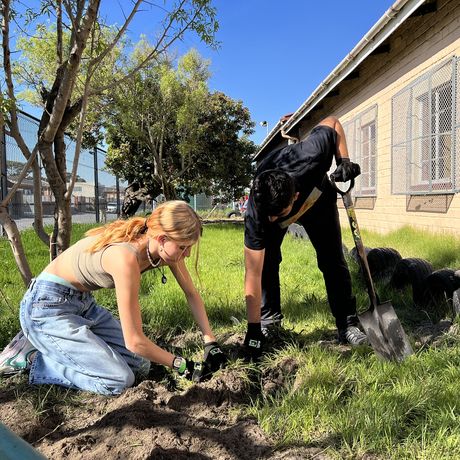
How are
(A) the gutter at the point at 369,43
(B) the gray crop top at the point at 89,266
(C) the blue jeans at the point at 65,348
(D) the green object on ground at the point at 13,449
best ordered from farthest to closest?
1. (A) the gutter at the point at 369,43
2. (C) the blue jeans at the point at 65,348
3. (B) the gray crop top at the point at 89,266
4. (D) the green object on ground at the point at 13,449

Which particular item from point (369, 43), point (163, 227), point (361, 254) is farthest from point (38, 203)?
point (369, 43)

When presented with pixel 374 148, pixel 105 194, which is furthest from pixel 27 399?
pixel 105 194

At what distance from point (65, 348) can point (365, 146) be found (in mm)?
8033

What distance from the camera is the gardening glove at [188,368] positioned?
2.32m

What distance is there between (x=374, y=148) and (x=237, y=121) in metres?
12.1

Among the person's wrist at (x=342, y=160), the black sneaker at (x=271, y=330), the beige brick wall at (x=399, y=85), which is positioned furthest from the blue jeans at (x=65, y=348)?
the beige brick wall at (x=399, y=85)

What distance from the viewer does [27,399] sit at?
241 centimetres

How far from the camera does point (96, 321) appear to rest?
9.54 ft

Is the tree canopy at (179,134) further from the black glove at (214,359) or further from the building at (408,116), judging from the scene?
the black glove at (214,359)

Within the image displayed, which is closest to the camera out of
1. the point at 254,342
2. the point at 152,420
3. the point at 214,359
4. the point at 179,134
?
the point at 152,420

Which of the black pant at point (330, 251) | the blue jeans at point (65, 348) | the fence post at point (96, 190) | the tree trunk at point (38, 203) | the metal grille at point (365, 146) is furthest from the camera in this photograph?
the fence post at point (96, 190)

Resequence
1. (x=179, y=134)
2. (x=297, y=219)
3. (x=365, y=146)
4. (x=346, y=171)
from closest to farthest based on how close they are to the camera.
A: 1. (x=346, y=171)
2. (x=297, y=219)
3. (x=365, y=146)
4. (x=179, y=134)

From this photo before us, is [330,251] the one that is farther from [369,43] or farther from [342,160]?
[369,43]

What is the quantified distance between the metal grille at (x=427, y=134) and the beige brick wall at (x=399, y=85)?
244mm
